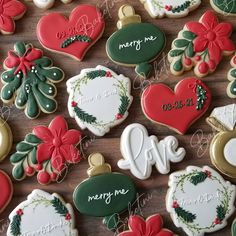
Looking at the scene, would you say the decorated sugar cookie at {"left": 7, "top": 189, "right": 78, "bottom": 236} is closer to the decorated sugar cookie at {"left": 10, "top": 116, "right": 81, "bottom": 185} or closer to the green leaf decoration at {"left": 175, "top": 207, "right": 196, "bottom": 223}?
the decorated sugar cookie at {"left": 10, "top": 116, "right": 81, "bottom": 185}

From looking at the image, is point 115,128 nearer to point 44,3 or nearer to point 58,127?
point 58,127

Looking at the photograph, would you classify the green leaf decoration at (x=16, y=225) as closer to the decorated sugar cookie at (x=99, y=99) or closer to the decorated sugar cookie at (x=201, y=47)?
the decorated sugar cookie at (x=99, y=99)

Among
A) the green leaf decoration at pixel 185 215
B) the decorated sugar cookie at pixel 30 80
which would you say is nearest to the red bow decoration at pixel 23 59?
the decorated sugar cookie at pixel 30 80

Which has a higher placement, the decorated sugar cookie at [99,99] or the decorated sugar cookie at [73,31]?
the decorated sugar cookie at [73,31]

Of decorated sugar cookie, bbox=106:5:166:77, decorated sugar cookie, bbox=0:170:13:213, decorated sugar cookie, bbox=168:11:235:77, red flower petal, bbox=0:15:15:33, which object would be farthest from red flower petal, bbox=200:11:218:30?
decorated sugar cookie, bbox=0:170:13:213

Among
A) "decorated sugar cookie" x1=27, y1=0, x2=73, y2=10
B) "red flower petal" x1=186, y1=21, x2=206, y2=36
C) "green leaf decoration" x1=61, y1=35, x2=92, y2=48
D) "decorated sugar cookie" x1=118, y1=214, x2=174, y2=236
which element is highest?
"decorated sugar cookie" x1=27, y1=0, x2=73, y2=10

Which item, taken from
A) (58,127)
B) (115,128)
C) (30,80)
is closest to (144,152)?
(115,128)
